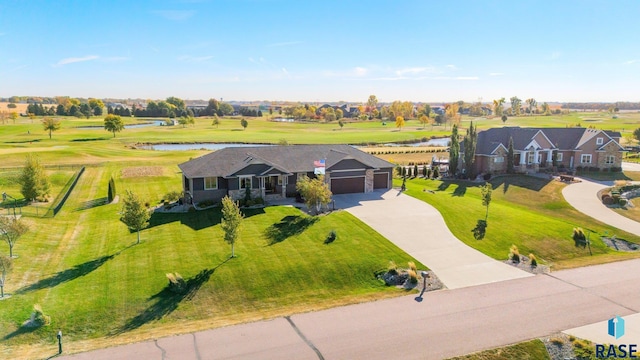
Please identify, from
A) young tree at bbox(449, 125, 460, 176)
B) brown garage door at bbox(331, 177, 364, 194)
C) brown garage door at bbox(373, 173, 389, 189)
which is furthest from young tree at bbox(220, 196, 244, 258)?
young tree at bbox(449, 125, 460, 176)

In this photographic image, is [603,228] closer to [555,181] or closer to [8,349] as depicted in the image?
[555,181]

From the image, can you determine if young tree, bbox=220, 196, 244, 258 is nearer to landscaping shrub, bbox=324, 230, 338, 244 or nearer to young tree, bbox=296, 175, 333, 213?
landscaping shrub, bbox=324, 230, 338, 244

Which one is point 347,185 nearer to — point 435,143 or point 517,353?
point 517,353

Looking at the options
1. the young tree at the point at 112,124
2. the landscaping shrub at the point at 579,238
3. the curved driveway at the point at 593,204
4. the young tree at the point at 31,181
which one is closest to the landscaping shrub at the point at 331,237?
the landscaping shrub at the point at 579,238

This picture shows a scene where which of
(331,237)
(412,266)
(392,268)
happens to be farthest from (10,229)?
(412,266)

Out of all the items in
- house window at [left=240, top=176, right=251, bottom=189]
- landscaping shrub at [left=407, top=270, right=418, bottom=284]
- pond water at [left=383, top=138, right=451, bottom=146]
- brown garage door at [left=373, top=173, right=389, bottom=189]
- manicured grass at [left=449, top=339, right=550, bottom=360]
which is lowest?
manicured grass at [left=449, top=339, right=550, bottom=360]
